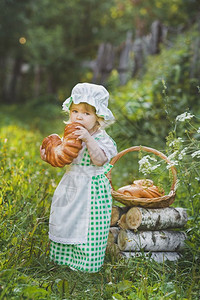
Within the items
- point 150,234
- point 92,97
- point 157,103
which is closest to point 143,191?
point 150,234

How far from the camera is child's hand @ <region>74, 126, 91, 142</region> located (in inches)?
99.3

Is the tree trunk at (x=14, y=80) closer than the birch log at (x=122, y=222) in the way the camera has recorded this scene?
No


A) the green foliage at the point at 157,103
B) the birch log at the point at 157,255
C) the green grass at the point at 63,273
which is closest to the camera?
the green grass at the point at 63,273

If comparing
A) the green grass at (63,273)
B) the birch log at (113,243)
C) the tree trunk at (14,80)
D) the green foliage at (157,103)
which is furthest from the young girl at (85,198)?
the tree trunk at (14,80)

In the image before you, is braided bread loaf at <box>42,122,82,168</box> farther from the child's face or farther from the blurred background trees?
the blurred background trees

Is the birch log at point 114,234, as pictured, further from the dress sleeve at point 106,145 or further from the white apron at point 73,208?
the dress sleeve at point 106,145

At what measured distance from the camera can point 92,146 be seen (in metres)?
2.54

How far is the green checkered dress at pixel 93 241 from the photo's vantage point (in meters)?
2.63

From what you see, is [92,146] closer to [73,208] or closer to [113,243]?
[73,208]

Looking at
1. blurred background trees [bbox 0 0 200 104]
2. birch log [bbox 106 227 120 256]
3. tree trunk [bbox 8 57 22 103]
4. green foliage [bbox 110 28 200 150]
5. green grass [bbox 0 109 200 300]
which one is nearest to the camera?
green grass [bbox 0 109 200 300]

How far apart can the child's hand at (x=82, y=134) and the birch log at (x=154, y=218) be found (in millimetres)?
755

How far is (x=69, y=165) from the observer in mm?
2748

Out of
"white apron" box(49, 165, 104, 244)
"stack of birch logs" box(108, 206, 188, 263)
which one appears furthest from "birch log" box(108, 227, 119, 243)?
"white apron" box(49, 165, 104, 244)

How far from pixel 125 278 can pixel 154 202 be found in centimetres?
62
